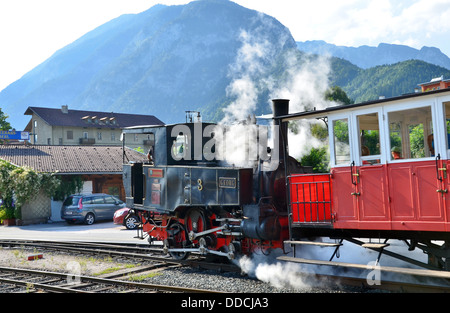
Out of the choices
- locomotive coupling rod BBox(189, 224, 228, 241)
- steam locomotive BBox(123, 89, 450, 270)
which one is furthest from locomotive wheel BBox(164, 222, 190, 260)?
locomotive coupling rod BBox(189, 224, 228, 241)

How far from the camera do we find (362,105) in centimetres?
689

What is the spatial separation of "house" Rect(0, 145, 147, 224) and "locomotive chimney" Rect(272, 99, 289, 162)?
16.6 m

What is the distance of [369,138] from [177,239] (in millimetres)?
5444

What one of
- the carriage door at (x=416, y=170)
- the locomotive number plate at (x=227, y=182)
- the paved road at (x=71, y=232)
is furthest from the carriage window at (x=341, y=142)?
the paved road at (x=71, y=232)

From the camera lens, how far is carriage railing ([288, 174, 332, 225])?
24.3 ft

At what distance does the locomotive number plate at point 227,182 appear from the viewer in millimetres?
8492

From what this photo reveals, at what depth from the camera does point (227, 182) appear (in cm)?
862

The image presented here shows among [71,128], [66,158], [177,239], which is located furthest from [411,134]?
[71,128]

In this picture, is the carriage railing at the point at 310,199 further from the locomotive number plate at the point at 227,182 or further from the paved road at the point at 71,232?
the paved road at the point at 71,232

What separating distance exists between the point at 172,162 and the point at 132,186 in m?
1.66

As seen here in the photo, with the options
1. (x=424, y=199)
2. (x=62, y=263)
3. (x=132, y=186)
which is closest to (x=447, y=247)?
(x=424, y=199)

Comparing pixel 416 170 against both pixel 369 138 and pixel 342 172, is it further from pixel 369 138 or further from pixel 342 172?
pixel 342 172

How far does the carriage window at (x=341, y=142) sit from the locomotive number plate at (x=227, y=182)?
2.23 m
